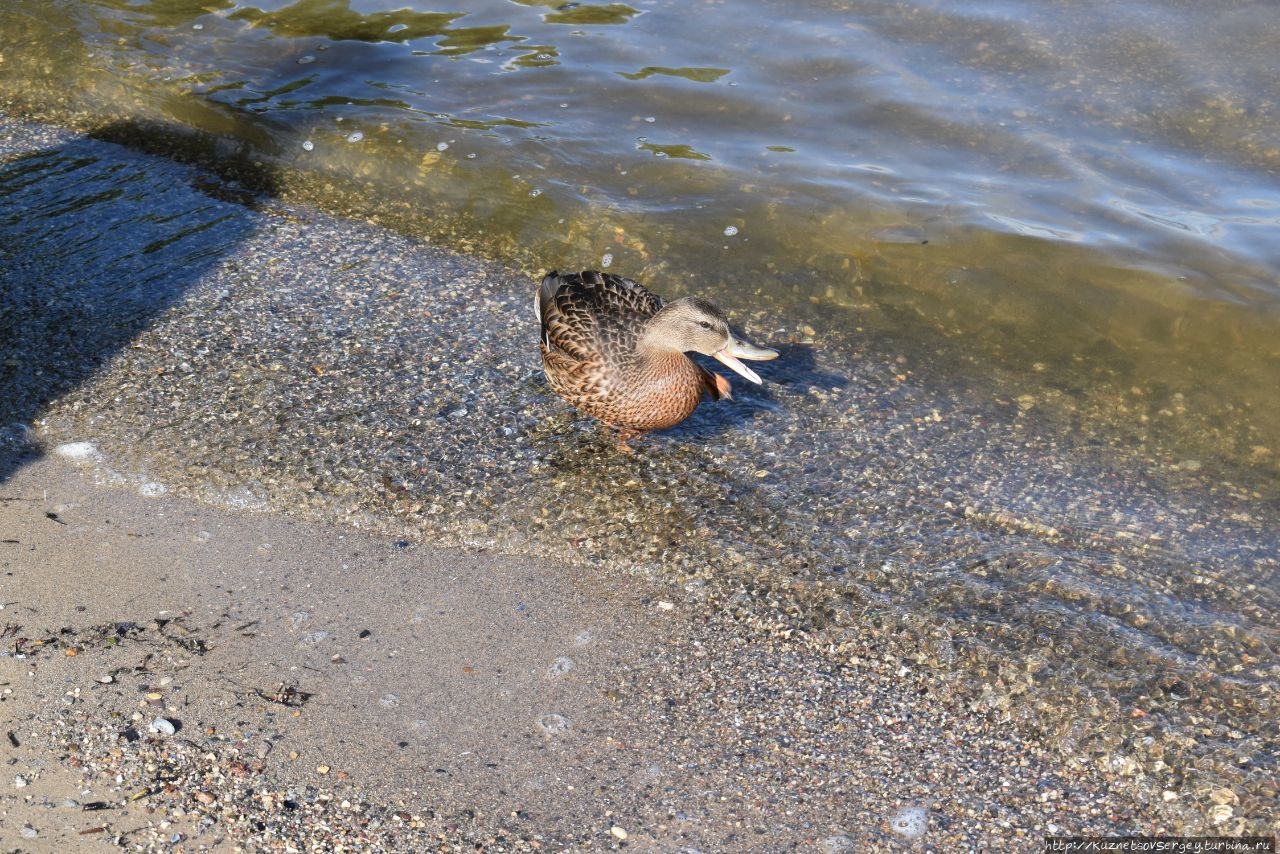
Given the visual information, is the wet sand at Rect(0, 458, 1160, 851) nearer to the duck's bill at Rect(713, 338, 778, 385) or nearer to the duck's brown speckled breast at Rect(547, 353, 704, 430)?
the duck's brown speckled breast at Rect(547, 353, 704, 430)

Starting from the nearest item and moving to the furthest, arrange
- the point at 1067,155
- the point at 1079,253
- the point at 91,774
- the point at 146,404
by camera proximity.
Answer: the point at 91,774 → the point at 146,404 → the point at 1079,253 → the point at 1067,155

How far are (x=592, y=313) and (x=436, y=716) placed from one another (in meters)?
2.20

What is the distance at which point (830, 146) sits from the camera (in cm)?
835

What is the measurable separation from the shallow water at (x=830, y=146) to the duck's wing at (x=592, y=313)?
137cm

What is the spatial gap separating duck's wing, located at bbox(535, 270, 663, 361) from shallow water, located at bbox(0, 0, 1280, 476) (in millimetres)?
1373

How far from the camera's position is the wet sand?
141 inches

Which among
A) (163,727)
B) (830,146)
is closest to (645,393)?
(163,727)

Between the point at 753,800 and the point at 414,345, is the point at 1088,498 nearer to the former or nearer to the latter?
the point at 753,800

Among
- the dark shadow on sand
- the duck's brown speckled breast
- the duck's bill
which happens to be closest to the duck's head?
the duck's bill

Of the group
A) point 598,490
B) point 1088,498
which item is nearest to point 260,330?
point 598,490

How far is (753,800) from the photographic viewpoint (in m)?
3.72

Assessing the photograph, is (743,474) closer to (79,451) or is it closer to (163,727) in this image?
(163,727)

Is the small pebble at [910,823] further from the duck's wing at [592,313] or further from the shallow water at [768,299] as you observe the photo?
the duck's wing at [592,313]

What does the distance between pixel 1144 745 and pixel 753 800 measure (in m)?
1.42
